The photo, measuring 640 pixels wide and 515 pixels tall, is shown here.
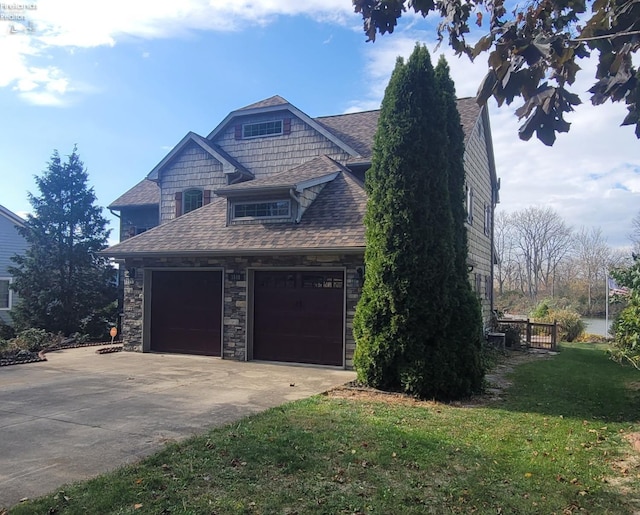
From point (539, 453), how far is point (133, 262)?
11507 millimetres

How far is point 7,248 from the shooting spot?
23516 millimetres

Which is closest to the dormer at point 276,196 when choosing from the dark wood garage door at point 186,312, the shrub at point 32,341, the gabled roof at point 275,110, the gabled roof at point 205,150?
the dark wood garage door at point 186,312

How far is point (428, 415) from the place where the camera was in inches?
285

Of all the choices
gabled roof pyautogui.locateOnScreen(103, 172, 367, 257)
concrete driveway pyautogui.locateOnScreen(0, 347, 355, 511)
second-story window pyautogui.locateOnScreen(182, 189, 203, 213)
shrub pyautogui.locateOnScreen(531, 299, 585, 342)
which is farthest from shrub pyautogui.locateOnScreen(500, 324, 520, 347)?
second-story window pyautogui.locateOnScreen(182, 189, 203, 213)

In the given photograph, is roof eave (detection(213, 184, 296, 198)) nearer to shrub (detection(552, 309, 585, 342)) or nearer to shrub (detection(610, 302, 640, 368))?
shrub (detection(610, 302, 640, 368))

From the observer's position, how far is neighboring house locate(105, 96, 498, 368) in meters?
11.8

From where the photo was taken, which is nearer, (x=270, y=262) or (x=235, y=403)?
(x=235, y=403)

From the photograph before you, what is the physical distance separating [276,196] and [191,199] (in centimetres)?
555

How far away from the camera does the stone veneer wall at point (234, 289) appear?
1135 centimetres

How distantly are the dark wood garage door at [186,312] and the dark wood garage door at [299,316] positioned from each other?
1277 mm

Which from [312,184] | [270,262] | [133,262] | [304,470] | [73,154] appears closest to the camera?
[304,470]

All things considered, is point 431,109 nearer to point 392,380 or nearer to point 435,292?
point 435,292

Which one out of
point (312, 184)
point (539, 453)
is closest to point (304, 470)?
point (539, 453)

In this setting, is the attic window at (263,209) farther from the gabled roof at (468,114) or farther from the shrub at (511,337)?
the shrub at (511,337)
